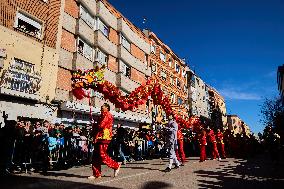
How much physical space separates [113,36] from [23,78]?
14241 mm

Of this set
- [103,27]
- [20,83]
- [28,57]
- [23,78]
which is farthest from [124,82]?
[20,83]

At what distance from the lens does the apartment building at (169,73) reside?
130 feet

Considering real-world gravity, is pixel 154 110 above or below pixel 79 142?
above

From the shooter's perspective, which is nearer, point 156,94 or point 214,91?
point 156,94

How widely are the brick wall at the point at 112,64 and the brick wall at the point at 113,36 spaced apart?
1947 millimetres

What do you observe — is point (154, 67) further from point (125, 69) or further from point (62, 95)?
point (62, 95)

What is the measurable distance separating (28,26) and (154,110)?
20290mm

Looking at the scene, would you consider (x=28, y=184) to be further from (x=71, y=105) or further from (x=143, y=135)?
(x=71, y=105)

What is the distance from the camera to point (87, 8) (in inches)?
1032

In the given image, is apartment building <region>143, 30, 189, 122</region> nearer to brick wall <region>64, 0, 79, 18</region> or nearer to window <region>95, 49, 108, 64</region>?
window <region>95, 49, 108, 64</region>

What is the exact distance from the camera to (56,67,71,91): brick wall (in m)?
21.8

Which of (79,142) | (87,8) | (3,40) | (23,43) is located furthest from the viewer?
(87,8)

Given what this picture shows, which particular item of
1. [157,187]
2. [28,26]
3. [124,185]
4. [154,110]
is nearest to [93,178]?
[124,185]

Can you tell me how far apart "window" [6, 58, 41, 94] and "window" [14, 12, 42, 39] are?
83.8 inches
